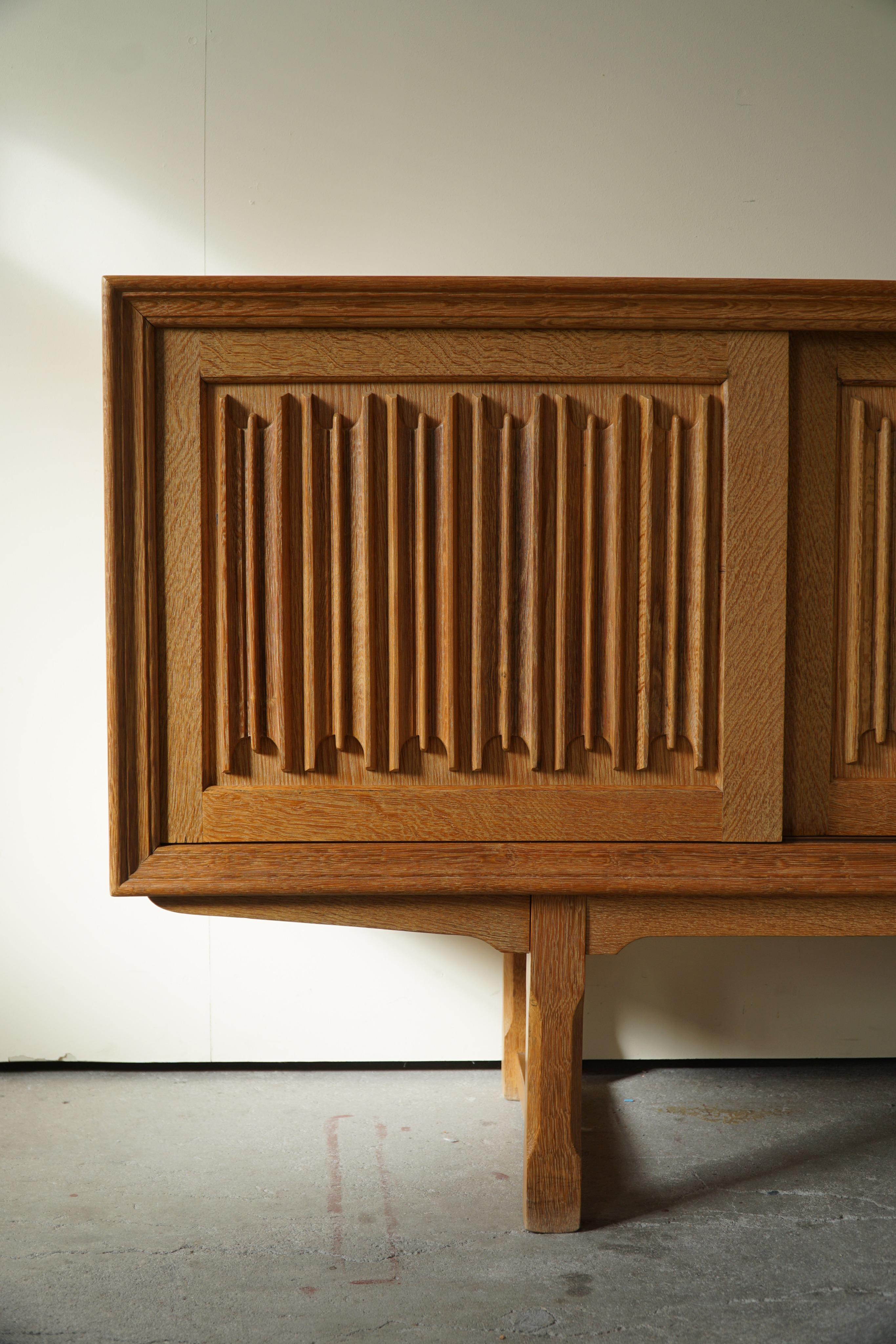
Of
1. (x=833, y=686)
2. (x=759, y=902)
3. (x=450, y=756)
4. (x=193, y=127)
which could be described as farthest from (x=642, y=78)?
(x=759, y=902)

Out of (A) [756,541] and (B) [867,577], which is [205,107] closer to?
(A) [756,541]

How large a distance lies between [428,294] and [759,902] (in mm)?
881

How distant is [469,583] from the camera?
1.27 meters

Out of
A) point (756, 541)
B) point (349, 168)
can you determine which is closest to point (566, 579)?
point (756, 541)

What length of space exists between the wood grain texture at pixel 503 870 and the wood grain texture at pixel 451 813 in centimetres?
Result: 1

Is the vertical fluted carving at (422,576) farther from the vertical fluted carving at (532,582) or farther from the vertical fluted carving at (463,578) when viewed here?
the vertical fluted carving at (532,582)

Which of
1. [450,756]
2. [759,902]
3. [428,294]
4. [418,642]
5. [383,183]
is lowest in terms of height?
[759,902]

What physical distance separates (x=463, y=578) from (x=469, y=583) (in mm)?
12

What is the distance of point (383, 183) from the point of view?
6.25 feet

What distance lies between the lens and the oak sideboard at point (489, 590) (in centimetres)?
124

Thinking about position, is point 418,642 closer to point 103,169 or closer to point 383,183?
point 383,183

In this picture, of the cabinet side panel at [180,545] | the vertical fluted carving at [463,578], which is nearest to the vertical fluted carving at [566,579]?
the vertical fluted carving at [463,578]

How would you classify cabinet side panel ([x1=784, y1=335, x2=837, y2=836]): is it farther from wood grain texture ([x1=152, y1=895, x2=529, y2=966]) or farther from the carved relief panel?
wood grain texture ([x1=152, y1=895, x2=529, y2=966])

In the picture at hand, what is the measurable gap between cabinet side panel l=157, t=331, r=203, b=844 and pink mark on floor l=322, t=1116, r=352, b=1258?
66cm
